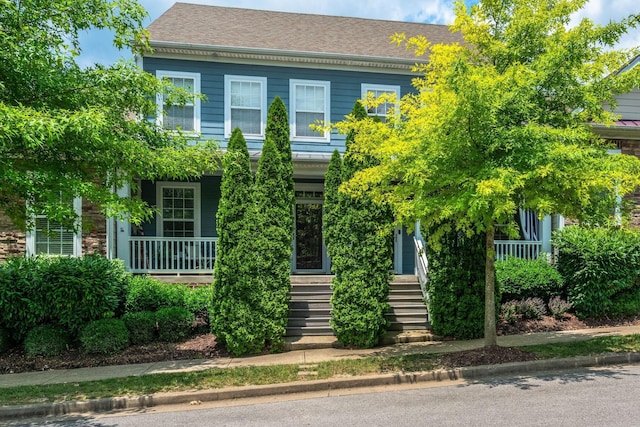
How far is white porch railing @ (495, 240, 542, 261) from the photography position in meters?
11.7

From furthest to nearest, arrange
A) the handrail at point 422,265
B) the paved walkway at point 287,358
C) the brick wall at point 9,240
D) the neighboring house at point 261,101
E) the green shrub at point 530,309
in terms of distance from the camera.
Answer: the neighboring house at point 261,101, the brick wall at point 9,240, the handrail at point 422,265, the green shrub at point 530,309, the paved walkway at point 287,358

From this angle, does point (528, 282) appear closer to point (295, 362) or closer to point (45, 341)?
point (295, 362)

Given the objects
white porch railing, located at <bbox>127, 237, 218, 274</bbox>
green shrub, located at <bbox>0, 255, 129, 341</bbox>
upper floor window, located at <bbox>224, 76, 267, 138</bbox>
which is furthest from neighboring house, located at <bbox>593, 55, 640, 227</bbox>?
green shrub, located at <bbox>0, 255, 129, 341</bbox>

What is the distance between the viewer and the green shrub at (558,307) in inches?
408

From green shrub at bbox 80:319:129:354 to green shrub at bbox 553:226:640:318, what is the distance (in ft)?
32.1

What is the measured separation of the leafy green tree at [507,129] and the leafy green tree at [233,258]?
2.35 meters

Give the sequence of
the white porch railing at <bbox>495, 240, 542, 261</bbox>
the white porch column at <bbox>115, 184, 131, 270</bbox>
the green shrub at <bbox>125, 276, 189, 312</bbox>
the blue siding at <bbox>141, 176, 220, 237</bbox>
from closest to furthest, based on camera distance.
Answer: the green shrub at <bbox>125, 276, 189, 312</bbox> < the white porch column at <bbox>115, 184, 131, 270</bbox> < the white porch railing at <bbox>495, 240, 542, 261</bbox> < the blue siding at <bbox>141, 176, 220, 237</bbox>

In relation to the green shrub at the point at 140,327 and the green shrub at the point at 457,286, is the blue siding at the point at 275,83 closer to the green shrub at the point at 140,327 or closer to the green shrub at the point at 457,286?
the green shrub at the point at 457,286

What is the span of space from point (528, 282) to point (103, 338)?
9180mm

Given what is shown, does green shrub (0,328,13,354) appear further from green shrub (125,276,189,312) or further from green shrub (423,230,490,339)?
green shrub (423,230,490,339)

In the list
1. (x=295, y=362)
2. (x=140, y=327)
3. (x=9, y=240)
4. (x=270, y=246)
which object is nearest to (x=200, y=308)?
(x=140, y=327)

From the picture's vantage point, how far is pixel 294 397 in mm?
6418

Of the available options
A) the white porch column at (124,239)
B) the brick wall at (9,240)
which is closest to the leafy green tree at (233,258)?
the white porch column at (124,239)

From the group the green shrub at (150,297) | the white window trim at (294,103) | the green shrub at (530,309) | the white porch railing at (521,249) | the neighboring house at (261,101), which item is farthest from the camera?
the white window trim at (294,103)
